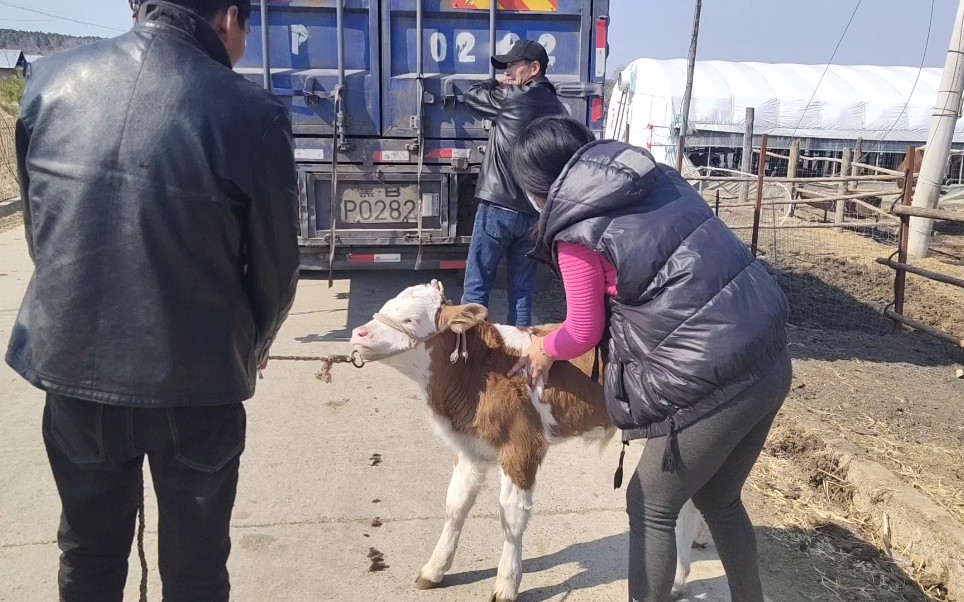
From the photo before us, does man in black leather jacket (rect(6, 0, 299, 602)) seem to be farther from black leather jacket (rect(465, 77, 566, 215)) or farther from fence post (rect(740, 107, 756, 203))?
fence post (rect(740, 107, 756, 203))

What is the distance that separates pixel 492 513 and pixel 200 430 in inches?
74.9

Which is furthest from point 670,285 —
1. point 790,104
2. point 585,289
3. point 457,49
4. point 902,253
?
point 790,104

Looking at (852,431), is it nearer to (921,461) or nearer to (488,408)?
(921,461)

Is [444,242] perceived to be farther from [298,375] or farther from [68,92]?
[68,92]

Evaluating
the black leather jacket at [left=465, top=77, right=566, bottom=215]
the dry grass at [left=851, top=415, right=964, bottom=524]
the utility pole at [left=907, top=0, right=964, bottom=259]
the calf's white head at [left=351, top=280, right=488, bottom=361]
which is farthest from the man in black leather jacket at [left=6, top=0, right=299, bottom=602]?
the utility pole at [left=907, top=0, right=964, bottom=259]

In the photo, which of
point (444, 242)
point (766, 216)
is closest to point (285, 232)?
point (444, 242)

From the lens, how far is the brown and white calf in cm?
282

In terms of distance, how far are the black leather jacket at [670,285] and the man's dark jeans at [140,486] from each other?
1.09 m

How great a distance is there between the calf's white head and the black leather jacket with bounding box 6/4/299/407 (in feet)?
2.58

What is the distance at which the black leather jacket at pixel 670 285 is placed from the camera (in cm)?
204

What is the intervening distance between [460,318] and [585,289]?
2.34ft

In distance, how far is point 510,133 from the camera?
4.89m

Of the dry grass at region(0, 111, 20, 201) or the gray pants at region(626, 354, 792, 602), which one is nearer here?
the gray pants at region(626, 354, 792, 602)

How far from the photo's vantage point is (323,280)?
27.2ft
